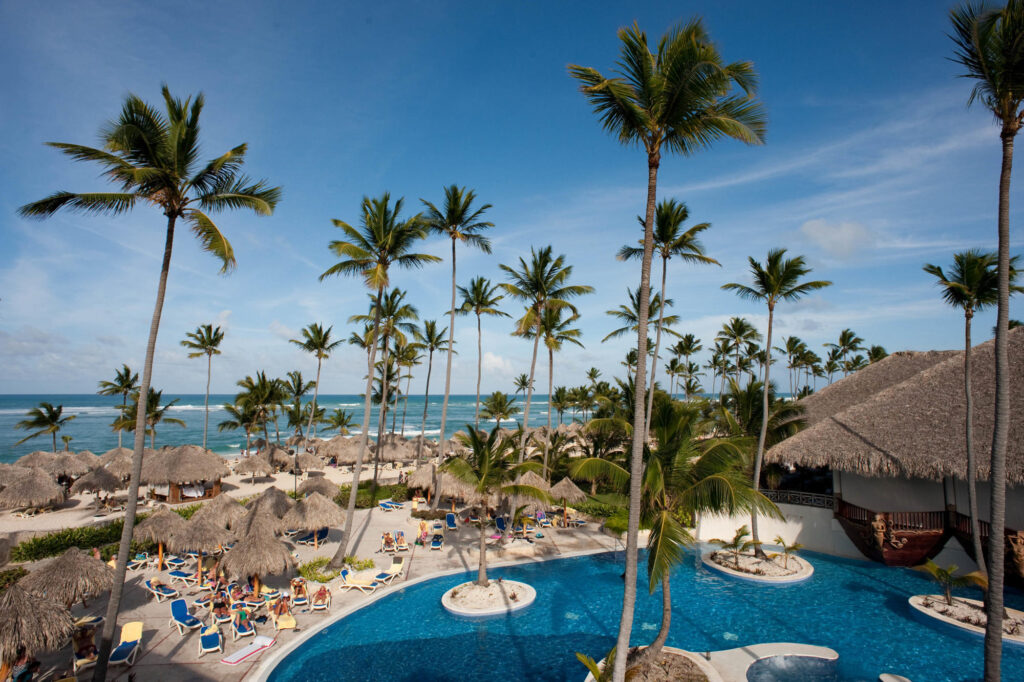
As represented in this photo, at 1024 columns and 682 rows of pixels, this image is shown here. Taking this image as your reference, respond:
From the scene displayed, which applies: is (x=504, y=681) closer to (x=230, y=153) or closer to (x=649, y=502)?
(x=649, y=502)

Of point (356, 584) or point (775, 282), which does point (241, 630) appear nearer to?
point (356, 584)

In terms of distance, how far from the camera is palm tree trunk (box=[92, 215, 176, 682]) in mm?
8148

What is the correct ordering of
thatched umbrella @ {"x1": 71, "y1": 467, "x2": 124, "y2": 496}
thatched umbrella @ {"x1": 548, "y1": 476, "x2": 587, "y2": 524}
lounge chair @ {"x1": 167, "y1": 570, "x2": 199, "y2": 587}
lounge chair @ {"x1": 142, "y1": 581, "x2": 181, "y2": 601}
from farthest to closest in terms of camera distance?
thatched umbrella @ {"x1": 71, "y1": 467, "x2": 124, "y2": 496}
thatched umbrella @ {"x1": 548, "y1": 476, "x2": 587, "y2": 524}
lounge chair @ {"x1": 167, "y1": 570, "x2": 199, "y2": 587}
lounge chair @ {"x1": 142, "y1": 581, "x2": 181, "y2": 601}

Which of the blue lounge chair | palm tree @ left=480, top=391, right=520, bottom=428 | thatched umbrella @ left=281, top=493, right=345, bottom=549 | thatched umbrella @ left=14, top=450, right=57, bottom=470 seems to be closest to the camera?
the blue lounge chair

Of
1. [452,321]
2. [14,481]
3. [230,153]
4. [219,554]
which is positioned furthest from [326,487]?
[230,153]

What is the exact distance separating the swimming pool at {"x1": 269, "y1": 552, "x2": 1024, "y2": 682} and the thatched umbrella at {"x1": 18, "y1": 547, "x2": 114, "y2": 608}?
4.98 metres

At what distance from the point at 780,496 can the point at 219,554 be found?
21463mm

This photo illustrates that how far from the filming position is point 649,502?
9289 millimetres

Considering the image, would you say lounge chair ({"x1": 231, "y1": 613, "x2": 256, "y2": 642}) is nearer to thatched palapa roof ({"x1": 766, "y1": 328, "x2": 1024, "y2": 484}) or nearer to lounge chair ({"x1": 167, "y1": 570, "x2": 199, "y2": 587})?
lounge chair ({"x1": 167, "y1": 570, "x2": 199, "y2": 587})

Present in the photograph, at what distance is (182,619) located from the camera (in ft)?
37.1

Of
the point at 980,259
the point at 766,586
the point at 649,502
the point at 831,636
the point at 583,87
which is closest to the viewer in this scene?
the point at 583,87

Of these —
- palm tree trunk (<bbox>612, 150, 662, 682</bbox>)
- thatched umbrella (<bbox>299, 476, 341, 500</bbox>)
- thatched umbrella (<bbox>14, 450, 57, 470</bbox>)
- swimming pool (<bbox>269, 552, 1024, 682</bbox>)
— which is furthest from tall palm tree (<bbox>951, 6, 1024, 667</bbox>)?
thatched umbrella (<bbox>14, 450, 57, 470</bbox>)

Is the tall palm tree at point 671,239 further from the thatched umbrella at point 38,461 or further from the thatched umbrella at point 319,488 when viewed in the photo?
the thatched umbrella at point 38,461

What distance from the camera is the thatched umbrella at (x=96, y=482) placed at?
2280 centimetres
